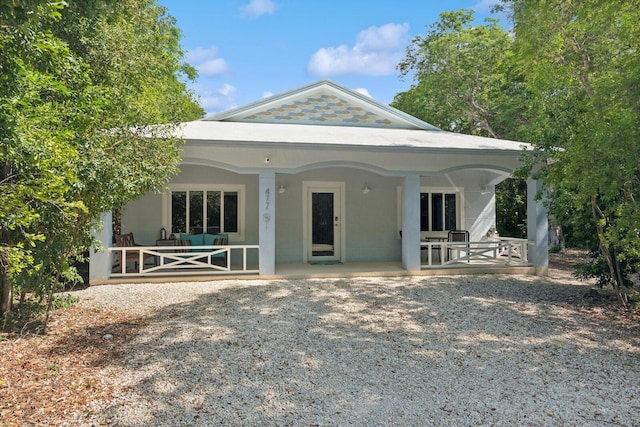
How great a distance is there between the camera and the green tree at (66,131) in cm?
375

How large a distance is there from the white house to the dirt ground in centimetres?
320

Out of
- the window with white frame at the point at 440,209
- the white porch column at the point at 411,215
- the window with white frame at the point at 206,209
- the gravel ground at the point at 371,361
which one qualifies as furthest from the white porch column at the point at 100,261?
the window with white frame at the point at 440,209

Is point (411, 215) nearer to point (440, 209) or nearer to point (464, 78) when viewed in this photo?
point (440, 209)

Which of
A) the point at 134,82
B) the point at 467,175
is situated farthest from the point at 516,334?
the point at 467,175

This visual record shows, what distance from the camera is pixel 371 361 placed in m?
4.91

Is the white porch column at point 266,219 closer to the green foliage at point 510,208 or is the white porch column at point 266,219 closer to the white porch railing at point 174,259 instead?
the white porch railing at point 174,259

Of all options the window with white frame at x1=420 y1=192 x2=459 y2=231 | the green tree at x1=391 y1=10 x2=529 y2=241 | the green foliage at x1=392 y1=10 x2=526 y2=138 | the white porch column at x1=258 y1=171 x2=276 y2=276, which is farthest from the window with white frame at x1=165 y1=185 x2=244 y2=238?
the green foliage at x1=392 y1=10 x2=526 y2=138

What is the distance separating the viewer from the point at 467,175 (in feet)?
44.2

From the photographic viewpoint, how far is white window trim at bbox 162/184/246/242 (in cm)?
1155

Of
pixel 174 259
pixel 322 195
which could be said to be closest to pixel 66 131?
pixel 174 259

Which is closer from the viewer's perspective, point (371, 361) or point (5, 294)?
point (371, 361)

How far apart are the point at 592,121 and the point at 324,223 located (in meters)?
7.37

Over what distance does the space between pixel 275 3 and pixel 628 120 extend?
13.9 metres

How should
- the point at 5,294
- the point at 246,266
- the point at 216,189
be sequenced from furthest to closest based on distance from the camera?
the point at 216,189, the point at 246,266, the point at 5,294
